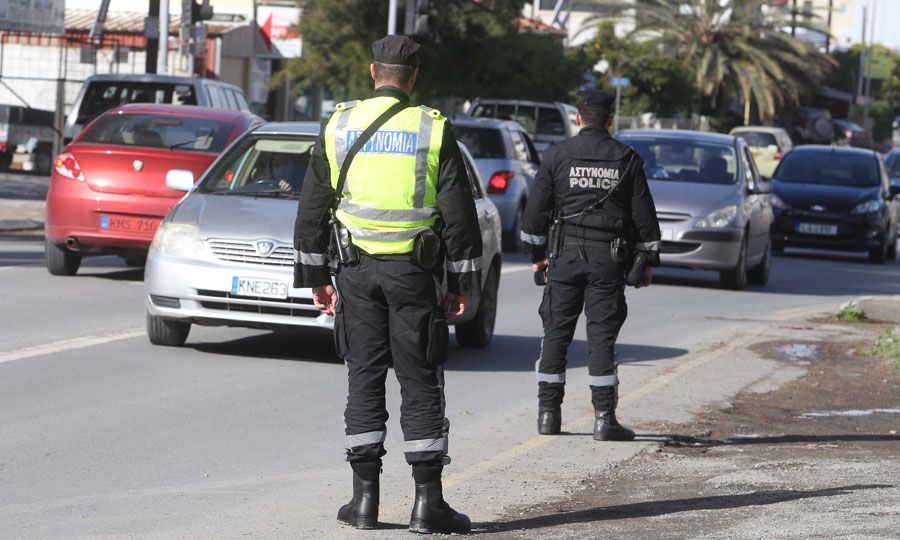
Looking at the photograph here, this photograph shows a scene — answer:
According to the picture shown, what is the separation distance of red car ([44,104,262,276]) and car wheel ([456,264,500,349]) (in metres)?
3.40

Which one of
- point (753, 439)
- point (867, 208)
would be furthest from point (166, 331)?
point (867, 208)

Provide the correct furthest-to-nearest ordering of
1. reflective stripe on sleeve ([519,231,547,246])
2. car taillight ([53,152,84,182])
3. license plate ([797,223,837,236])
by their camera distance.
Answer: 1. license plate ([797,223,837,236])
2. car taillight ([53,152,84,182])
3. reflective stripe on sleeve ([519,231,547,246])

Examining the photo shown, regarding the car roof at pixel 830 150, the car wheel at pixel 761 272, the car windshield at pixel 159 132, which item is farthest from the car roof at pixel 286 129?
the car roof at pixel 830 150

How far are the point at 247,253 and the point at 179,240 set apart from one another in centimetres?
53

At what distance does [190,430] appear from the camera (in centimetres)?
835

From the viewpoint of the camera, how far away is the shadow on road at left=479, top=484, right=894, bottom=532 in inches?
253

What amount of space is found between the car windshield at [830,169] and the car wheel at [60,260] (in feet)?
44.3

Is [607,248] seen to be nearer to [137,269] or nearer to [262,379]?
[262,379]

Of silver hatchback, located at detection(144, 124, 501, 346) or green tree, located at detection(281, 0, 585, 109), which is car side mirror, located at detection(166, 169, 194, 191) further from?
green tree, located at detection(281, 0, 585, 109)

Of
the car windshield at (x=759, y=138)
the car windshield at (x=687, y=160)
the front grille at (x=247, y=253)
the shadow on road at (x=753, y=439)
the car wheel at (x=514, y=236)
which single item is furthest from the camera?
the car windshield at (x=759, y=138)

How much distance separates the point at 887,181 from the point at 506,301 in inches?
468

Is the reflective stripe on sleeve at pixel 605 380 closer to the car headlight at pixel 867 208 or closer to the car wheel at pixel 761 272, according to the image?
the car wheel at pixel 761 272

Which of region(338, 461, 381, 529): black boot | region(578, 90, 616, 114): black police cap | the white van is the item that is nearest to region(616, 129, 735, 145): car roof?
the white van

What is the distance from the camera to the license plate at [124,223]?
1445 cm
